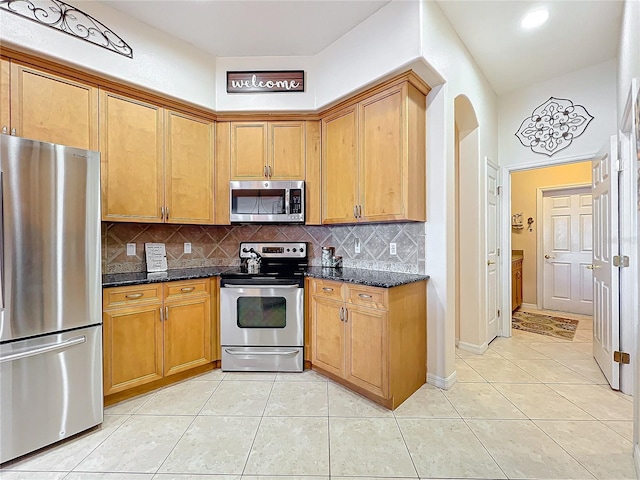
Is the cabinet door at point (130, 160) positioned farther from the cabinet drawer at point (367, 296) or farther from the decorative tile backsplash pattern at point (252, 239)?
the cabinet drawer at point (367, 296)

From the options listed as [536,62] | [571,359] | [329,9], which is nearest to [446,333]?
[571,359]

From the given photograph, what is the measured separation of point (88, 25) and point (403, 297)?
309 centimetres

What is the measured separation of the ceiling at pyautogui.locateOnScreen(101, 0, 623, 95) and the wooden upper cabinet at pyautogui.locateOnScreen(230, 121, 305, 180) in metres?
0.71

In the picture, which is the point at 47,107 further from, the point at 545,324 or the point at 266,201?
the point at 545,324

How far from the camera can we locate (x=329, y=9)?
2270 millimetres

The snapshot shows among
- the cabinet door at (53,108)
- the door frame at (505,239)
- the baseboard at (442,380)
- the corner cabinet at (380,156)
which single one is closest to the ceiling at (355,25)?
the corner cabinet at (380,156)

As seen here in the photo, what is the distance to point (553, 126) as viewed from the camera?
3223 millimetres

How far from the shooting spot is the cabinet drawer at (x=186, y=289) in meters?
2.35

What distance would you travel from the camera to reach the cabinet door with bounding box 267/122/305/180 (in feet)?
9.54

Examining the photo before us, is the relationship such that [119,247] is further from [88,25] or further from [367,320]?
[367,320]

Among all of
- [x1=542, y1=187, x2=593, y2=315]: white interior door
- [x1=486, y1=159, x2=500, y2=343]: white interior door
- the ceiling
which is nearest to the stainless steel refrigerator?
the ceiling

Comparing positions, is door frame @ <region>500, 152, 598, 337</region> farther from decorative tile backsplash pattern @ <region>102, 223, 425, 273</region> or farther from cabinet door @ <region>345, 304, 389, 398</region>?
cabinet door @ <region>345, 304, 389, 398</region>

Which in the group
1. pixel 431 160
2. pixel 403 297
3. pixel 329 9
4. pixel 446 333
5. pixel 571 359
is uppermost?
pixel 329 9

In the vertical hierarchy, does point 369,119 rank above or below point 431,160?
above
